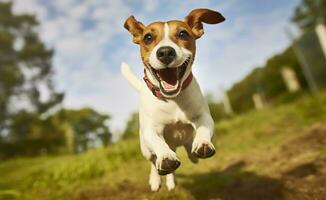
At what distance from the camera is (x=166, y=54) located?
318 centimetres

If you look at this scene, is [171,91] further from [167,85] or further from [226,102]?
[226,102]

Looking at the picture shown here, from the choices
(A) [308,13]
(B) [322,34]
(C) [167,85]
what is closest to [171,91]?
(C) [167,85]

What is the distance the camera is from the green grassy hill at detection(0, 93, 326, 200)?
5.66m

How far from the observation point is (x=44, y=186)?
783 centimetres

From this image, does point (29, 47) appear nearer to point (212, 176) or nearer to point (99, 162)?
point (99, 162)

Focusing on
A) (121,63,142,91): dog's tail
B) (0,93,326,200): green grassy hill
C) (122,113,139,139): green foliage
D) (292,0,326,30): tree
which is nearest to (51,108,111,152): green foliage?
(122,113,139,139): green foliage

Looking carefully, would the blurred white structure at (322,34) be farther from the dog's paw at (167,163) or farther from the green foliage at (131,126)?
the dog's paw at (167,163)

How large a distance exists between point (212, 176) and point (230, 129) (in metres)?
6.14

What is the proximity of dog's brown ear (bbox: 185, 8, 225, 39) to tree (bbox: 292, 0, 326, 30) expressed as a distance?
34.0m

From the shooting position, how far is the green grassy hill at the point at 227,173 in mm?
5660

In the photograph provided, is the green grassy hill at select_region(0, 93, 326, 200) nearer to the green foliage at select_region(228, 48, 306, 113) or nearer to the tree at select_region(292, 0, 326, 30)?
the green foliage at select_region(228, 48, 306, 113)

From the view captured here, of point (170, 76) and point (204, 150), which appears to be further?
point (170, 76)

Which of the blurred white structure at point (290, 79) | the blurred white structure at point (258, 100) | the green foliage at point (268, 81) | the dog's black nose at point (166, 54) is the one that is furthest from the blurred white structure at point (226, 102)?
the dog's black nose at point (166, 54)

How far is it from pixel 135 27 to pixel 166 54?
750 millimetres
